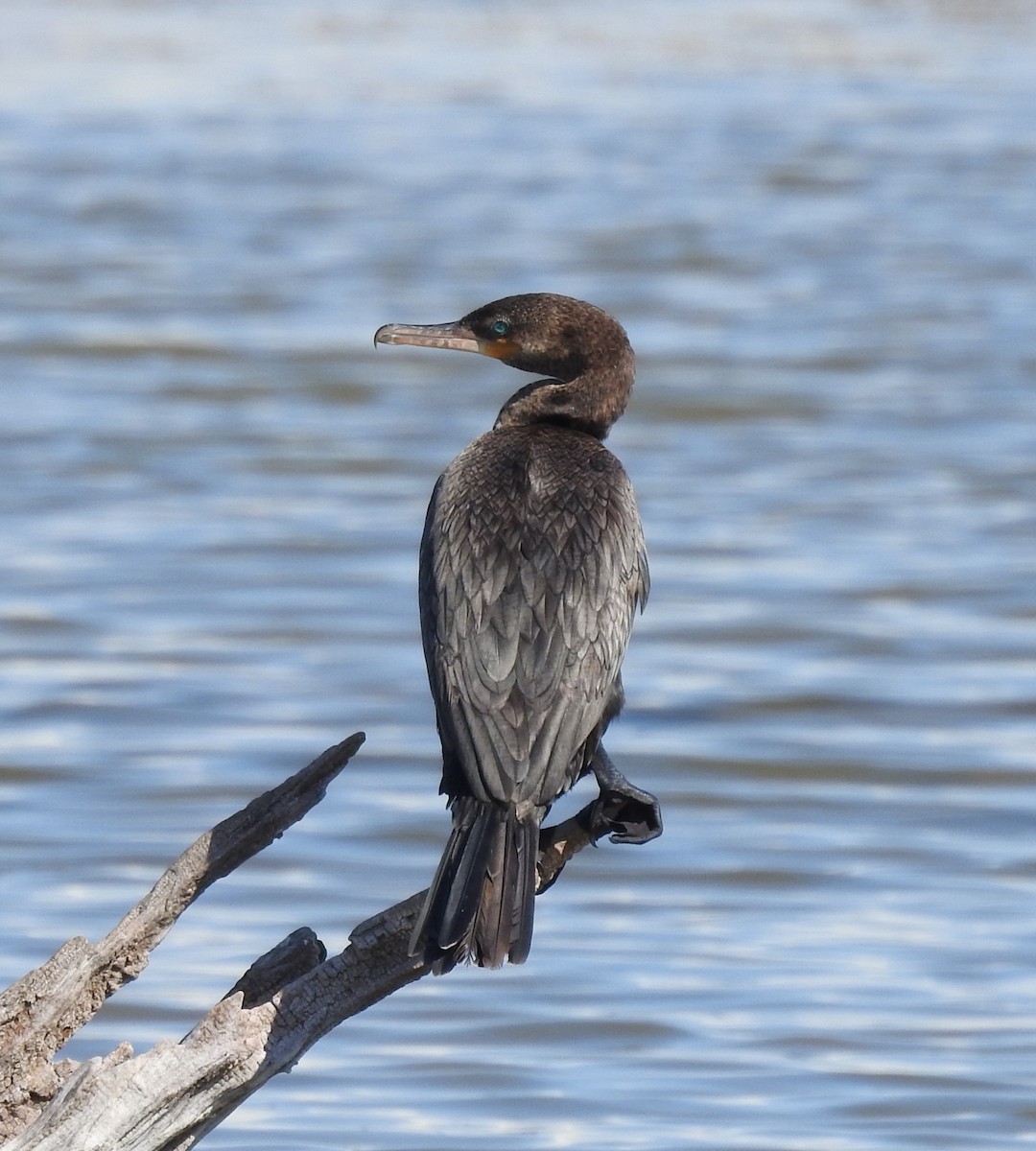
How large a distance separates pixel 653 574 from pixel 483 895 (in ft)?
18.2

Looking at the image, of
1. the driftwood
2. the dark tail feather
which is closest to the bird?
the dark tail feather

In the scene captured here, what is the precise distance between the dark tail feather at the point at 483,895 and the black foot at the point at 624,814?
172 mm

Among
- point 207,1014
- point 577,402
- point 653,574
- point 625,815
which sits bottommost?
point 653,574

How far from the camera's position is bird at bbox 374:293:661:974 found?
143 inches

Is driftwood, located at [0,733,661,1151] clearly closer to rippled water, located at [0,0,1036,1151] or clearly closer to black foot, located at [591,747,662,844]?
black foot, located at [591,747,662,844]

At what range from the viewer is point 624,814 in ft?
12.9

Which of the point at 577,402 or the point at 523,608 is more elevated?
the point at 577,402

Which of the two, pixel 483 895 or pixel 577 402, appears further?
→ pixel 577 402

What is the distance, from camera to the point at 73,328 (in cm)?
1369

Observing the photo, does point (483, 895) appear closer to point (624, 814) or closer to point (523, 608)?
point (624, 814)

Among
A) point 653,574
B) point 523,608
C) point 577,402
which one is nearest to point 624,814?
point 523,608

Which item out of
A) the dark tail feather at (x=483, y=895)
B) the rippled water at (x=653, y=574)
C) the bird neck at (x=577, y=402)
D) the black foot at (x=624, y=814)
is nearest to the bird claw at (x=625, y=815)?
the black foot at (x=624, y=814)

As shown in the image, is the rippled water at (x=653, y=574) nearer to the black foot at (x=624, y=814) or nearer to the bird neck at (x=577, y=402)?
the black foot at (x=624, y=814)

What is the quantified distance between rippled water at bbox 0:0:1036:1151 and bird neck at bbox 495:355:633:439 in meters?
1.37
